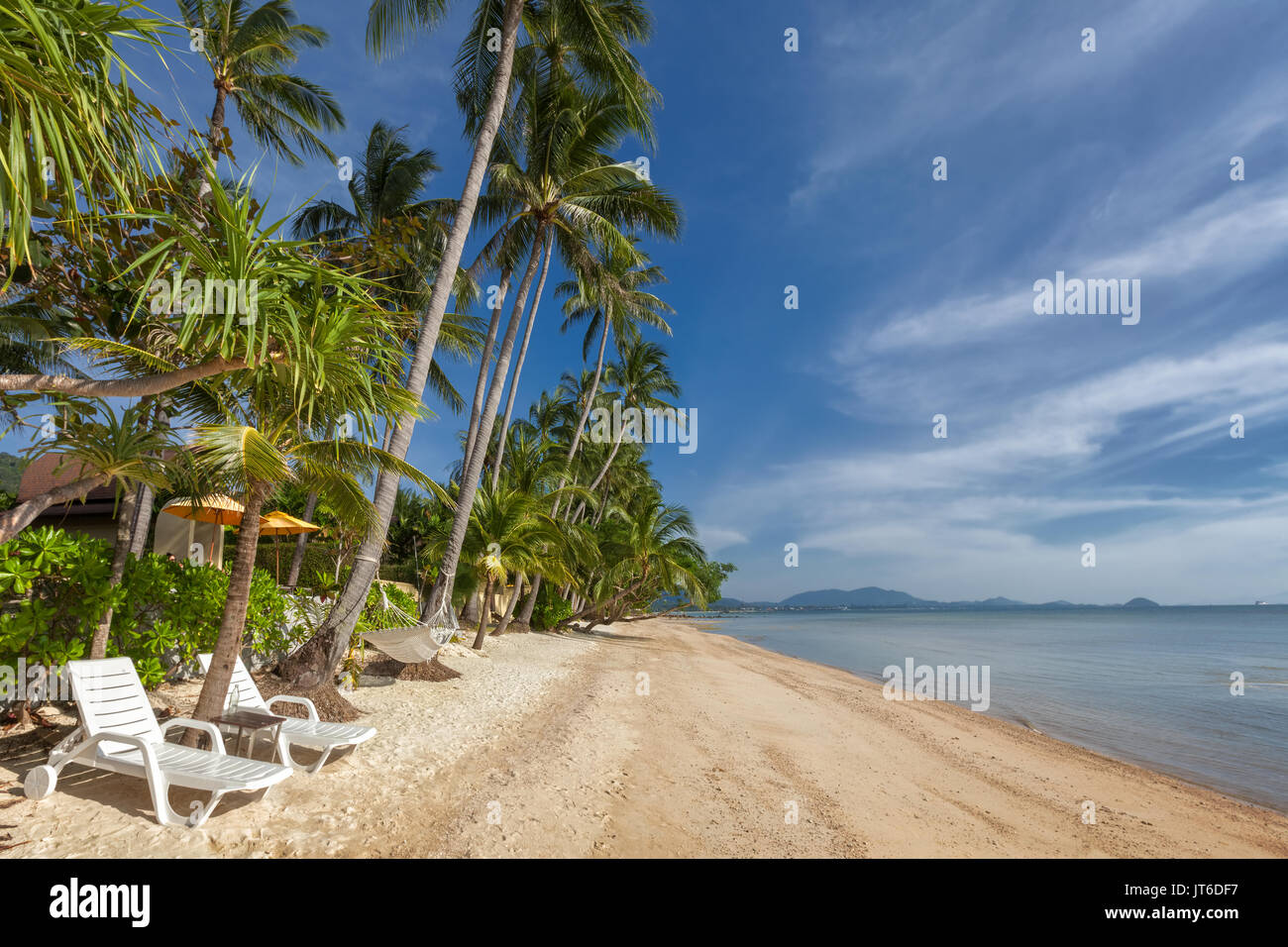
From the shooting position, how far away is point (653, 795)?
4.74m

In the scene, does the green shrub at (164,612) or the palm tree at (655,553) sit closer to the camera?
the green shrub at (164,612)

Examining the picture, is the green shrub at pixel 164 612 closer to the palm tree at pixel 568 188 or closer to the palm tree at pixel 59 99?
the palm tree at pixel 59 99

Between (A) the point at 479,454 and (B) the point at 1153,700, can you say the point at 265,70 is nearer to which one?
(A) the point at 479,454

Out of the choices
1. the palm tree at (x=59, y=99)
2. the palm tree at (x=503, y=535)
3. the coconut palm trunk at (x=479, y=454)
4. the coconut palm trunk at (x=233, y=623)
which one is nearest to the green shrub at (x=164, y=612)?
the coconut palm trunk at (x=233, y=623)

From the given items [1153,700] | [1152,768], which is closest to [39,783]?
[1152,768]

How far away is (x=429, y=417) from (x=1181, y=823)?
25.3 ft

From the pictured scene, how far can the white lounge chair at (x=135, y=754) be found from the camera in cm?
330

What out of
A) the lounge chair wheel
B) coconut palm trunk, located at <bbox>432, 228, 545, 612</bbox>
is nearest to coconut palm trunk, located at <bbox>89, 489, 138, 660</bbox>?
the lounge chair wheel

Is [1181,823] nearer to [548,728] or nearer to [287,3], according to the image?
[548,728]

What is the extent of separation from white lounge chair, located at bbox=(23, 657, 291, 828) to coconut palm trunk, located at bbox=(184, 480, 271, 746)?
317 millimetres

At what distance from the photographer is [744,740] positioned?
6.93m

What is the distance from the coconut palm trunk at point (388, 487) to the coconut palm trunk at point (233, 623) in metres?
1.00

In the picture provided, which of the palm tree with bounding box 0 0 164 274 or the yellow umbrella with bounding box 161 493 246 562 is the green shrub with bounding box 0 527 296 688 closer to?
the yellow umbrella with bounding box 161 493 246 562
